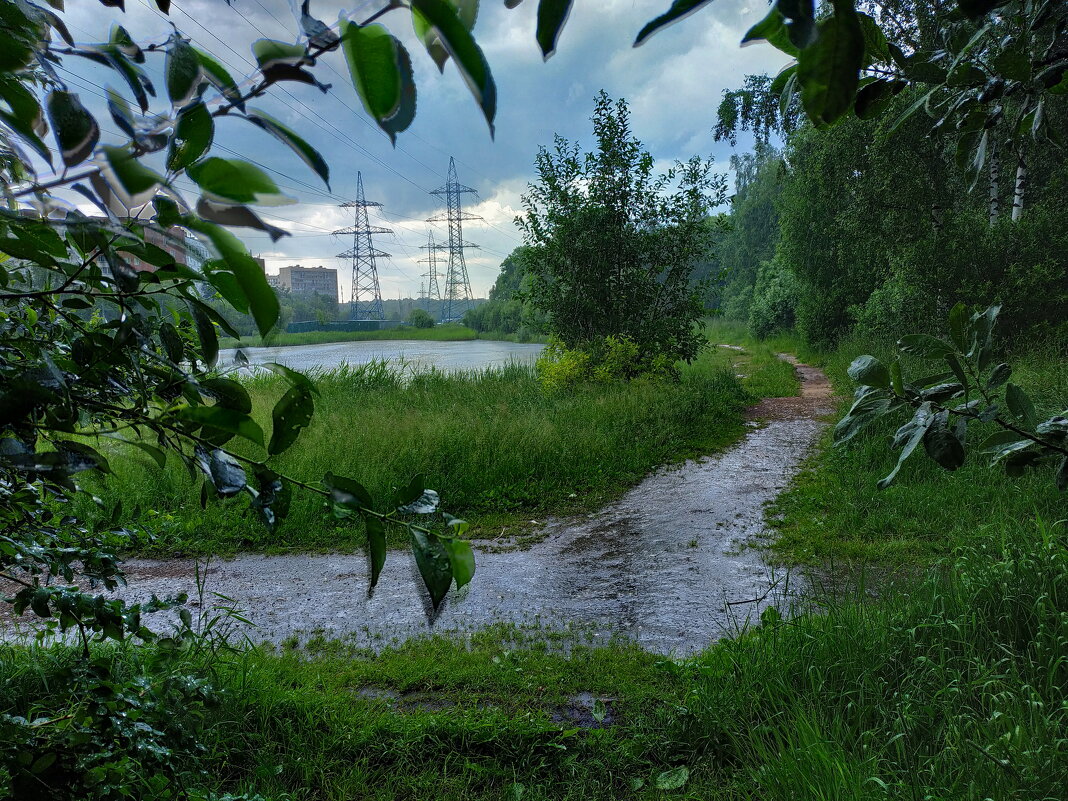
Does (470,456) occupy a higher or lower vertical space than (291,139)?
lower

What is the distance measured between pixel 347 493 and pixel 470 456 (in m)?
5.61

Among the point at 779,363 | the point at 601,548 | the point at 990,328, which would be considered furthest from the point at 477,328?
the point at 990,328

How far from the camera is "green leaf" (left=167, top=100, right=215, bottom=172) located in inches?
16.1

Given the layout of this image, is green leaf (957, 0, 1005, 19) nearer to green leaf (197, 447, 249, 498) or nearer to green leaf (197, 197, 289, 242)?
green leaf (197, 197, 289, 242)

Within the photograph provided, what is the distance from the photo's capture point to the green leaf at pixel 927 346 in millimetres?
1022

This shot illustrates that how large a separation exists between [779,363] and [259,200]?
1707 centimetres

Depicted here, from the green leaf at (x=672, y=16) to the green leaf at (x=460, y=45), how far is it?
0.10 metres

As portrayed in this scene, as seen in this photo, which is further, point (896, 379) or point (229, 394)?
point (896, 379)

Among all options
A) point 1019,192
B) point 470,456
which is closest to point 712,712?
point 470,456

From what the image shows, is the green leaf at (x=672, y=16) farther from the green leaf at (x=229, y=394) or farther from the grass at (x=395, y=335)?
the grass at (x=395, y=335)

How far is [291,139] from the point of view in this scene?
1.37 ft

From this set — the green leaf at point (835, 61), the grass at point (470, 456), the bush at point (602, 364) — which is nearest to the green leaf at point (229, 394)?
the green leaf at point (835, 61)

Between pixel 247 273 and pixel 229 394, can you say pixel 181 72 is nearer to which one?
pixel 247 273

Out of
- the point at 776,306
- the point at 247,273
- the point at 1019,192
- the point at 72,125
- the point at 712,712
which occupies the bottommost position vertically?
the point at 712,712
